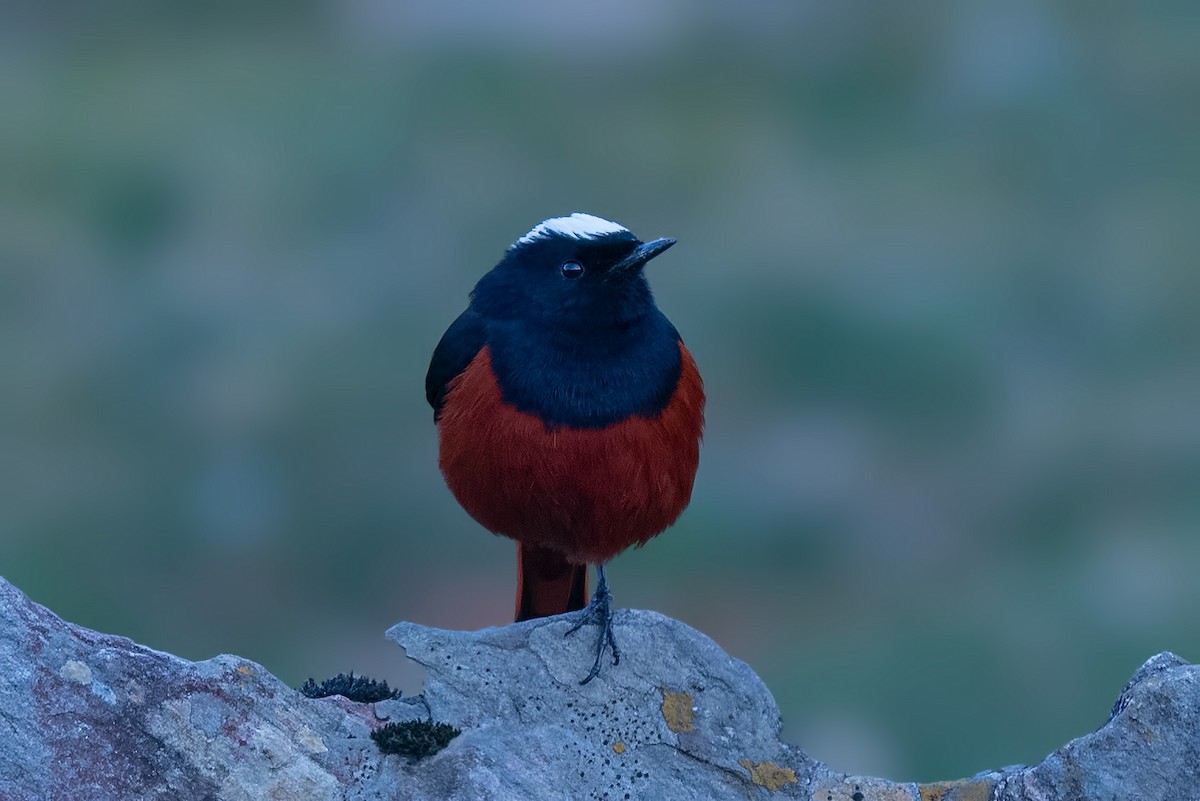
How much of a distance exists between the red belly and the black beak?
0.46 meters

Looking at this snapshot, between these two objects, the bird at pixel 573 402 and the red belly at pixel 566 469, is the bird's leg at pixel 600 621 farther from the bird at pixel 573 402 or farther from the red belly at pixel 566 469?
the red belly at pixel 566 469

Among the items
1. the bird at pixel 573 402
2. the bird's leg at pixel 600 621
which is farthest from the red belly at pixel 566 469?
the bird's leg at pixel 600 621

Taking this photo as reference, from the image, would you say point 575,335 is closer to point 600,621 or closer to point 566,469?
point 566,469

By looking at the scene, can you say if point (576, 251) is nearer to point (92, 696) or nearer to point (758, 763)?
point (758, 763)

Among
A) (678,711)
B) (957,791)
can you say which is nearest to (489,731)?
(678,711)

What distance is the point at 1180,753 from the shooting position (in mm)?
3658

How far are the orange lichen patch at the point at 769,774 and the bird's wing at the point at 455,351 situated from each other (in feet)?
5.86

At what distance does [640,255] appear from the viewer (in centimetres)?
471

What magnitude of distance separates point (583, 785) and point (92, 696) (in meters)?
1.34

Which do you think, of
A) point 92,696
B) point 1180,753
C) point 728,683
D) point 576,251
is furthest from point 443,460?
point 1180,753

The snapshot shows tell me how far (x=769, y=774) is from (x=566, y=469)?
47.9 inches

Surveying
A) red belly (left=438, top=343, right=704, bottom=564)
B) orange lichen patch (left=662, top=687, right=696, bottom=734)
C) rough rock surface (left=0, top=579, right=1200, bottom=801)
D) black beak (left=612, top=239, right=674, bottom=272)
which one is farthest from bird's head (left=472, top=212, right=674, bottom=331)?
orange lichen patch (left=662, top=687, right=696, bottom=734)

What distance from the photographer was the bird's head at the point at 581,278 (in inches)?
187

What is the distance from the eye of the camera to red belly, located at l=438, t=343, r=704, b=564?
14.9ft
